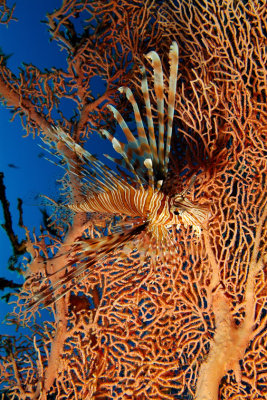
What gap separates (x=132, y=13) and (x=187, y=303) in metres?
3.97

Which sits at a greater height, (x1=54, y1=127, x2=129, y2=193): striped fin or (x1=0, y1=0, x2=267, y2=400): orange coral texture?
(x1=54, y1=127, x2=129, y2=193): striped fin

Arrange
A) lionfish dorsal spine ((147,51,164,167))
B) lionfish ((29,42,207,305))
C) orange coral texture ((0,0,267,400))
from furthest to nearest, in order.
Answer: orange coral texture ((0,0,267,400))
lionfish ((29,42,207,305))
lionfish dorsal spine ((147,51,164,167))

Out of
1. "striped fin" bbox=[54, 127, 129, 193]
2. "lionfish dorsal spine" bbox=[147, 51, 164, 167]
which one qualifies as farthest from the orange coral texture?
"lionfish dorsal spine" bbox=[147, 51, 164, 167]

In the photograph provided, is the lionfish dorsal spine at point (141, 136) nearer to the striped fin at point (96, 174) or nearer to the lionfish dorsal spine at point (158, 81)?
the lionfish dorsal spine at point (158, 81)

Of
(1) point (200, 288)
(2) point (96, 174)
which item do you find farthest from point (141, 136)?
(1) point (200, 288)

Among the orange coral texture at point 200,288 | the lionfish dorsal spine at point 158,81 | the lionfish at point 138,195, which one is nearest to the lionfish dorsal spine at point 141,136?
the lionfish at point 138,195

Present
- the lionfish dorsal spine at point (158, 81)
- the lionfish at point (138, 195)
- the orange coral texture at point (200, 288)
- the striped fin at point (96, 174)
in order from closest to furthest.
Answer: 1. the lionfish dorsal spine at point (158, 81)
2. the lionfish at point (138, 195)
3. the striped fin at point (96, 174)
4. the orange coral texture at point (200, 288)

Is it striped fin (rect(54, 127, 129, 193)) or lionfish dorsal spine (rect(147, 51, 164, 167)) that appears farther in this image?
striped fin (rect(54, 127, 129, 193))

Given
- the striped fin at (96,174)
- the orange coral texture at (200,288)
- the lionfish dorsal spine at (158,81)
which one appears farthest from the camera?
the orange coral texture at (200,288)

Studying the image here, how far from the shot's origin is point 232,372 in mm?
2809

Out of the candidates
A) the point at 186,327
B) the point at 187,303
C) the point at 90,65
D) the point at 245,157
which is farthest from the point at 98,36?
the point at 186,327

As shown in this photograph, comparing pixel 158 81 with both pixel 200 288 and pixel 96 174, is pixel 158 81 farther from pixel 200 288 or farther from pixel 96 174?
pixel 200 288

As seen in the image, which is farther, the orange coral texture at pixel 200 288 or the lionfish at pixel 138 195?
the orange coral texture at pixel 200 288

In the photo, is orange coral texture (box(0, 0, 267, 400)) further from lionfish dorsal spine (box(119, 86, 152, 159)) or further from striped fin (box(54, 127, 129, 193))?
lionfish dorsal spine (box(119, 86, 152, 159))
